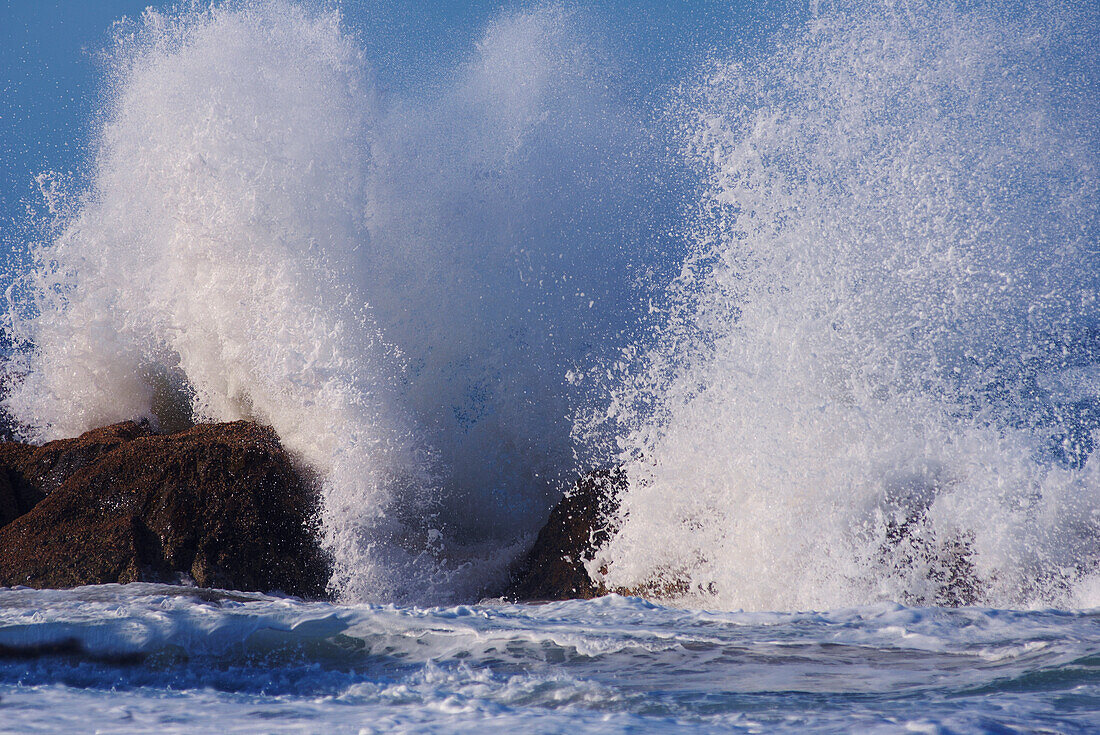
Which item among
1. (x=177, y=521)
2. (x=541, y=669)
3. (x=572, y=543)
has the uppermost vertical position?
(x=177, y=521)

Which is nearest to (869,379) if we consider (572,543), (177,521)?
(572,543)

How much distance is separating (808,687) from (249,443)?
11.0ft

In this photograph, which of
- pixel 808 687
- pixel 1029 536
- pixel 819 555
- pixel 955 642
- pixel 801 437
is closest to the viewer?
pixel 808 687

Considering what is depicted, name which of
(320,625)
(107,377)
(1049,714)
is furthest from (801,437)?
(107,377)

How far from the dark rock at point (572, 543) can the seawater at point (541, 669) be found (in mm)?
1185

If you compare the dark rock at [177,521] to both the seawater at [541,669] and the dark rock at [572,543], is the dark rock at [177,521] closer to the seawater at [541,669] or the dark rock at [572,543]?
the dark rock at [572,543]

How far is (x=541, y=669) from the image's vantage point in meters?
1.81

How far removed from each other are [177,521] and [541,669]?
2.68 m

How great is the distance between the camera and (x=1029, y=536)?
110 inches

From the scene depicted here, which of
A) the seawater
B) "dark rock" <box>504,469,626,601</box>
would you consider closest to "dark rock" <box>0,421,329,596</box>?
"dark rock" <box>504,469,626,601</box>

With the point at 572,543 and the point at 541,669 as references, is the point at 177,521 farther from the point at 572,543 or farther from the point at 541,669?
the point at 541,669

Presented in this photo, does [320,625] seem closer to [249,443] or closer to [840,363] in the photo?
[249,443]

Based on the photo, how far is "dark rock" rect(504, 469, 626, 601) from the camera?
3.66m

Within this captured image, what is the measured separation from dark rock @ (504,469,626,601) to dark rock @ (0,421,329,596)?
107cm
